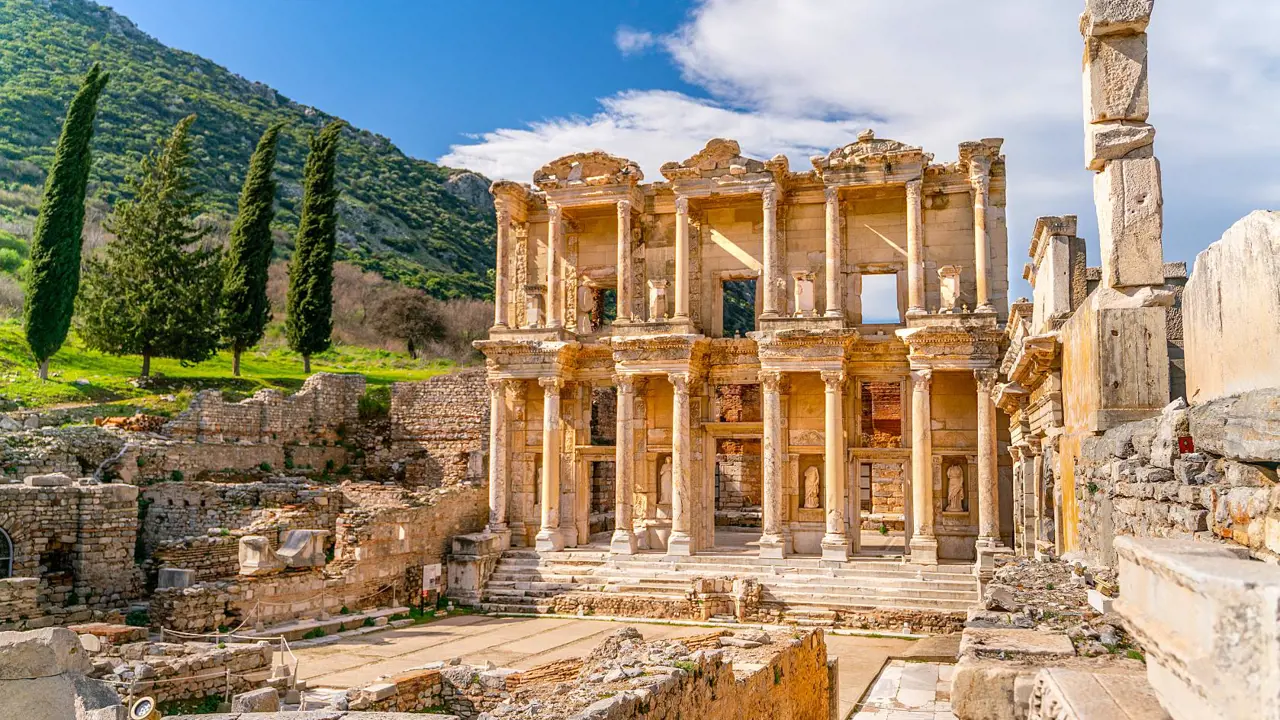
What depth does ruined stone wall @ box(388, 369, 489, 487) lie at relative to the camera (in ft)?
103

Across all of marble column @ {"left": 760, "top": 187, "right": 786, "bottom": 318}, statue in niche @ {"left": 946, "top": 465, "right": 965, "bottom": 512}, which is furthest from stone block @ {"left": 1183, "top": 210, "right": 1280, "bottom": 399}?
statue in niche @ {"left": 946, "top": 465, "right": 965, "bottom": 512}

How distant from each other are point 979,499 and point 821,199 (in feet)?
26.8

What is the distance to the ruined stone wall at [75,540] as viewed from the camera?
1656cm

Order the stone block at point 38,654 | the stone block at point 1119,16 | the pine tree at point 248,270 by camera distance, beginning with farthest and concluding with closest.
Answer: the pine tree at point 248,270 < the stone block at point 1119,16 < the stone block at point 38,654

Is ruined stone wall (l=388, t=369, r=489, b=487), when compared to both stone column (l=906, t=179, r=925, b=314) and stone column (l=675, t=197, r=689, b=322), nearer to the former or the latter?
stone column (l=675, t=197, r=689, b=322)

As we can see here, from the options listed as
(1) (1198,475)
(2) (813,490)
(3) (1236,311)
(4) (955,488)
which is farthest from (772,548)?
(3) (1236,311)

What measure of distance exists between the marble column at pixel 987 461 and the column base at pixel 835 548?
2.89 m

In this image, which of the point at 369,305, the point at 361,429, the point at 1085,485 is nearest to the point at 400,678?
the point at 1085,485

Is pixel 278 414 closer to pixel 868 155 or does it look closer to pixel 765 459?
pixel 765 459

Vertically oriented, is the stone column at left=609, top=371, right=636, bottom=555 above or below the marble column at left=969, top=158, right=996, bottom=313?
below

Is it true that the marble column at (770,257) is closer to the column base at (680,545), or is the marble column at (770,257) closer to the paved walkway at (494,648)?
the column base at (680,545)

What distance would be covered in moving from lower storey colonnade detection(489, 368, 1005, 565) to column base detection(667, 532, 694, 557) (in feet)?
0.11

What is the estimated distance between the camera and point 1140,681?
12.3ft

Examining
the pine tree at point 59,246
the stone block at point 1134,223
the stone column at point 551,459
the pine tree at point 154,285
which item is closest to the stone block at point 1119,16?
the stone block at point 1134,223
